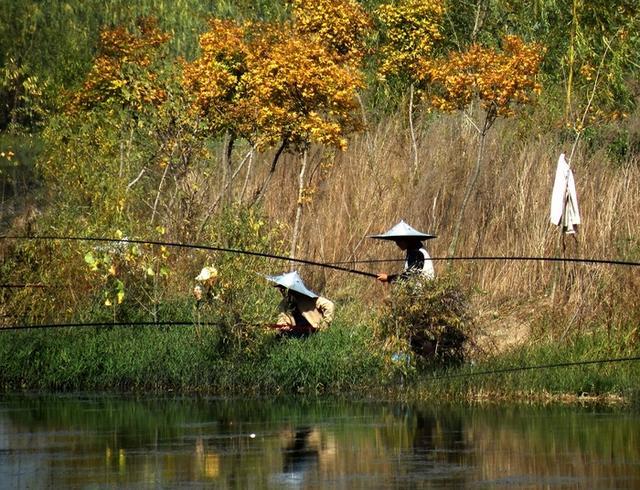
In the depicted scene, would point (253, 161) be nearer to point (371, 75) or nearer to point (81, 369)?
point (371, 75)

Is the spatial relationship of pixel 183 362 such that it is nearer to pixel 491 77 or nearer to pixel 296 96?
pixel 296 96

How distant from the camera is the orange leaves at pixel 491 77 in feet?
60.5

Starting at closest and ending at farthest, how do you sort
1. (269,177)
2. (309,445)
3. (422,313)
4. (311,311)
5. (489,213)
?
(309,445) → (422,313) → (311,311) → (489,213) → (269,177)

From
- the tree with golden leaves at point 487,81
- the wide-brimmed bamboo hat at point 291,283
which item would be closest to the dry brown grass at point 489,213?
the tree with golden leaves at point 487,81

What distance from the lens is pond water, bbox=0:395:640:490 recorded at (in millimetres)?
10547

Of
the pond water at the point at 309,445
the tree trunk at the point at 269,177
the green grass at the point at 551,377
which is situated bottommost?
the pond water at the point at 309,445

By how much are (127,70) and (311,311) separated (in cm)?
503

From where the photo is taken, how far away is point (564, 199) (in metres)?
16.9

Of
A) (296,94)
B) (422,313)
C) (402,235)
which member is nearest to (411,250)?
(402,235)

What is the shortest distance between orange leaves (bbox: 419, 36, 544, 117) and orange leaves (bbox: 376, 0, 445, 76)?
1.72 meters

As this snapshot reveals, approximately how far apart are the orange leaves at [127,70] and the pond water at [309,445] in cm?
485

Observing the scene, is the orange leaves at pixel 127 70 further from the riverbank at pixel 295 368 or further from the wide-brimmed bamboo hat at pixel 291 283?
the wide-brimmed bamboo hat at pixel 291 283

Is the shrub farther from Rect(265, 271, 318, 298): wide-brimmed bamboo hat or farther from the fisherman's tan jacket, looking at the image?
the fisherman's tan jacket

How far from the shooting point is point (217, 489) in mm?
10172
